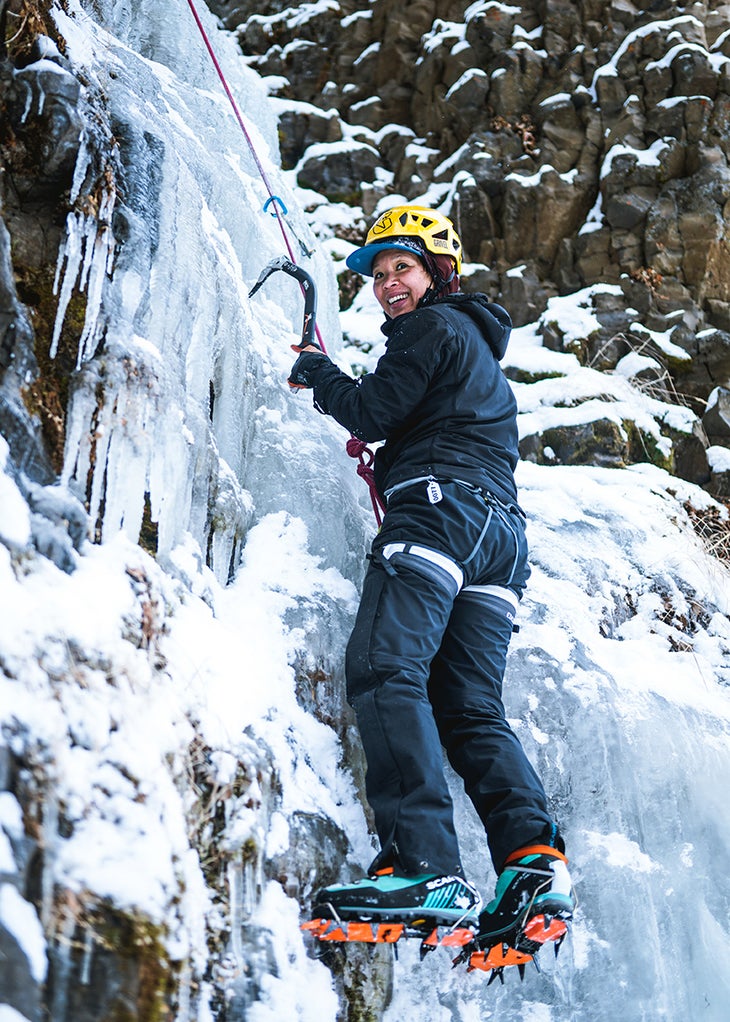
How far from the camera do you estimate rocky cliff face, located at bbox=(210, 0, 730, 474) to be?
792 centimetres

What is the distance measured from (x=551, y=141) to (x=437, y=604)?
7.20 meters

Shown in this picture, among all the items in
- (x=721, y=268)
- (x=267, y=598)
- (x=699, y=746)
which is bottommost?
(x=699, y=746)

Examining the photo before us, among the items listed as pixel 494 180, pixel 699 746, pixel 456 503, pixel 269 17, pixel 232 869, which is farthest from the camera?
pixel 269 17

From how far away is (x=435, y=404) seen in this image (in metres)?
3.16

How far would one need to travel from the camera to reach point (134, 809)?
1.95 meters

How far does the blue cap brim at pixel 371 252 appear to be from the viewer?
3.54m

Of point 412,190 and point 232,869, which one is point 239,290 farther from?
point 412,190

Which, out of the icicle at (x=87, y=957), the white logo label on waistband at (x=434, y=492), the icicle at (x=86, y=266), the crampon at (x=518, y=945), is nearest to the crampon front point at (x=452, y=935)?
the crampon at (x=518, y=945)

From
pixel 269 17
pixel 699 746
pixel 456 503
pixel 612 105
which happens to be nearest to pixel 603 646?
pixel 699 746

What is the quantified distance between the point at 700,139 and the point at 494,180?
1.82 meters

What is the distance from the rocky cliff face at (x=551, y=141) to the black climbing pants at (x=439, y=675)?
4.71m

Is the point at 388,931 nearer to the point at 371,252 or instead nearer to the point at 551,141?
the point at 371,252

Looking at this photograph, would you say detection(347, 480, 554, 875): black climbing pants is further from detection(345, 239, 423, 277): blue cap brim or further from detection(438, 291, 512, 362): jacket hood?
detection(345, 239, 423, 277): blue cap brim

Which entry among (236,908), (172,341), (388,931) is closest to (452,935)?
(388,931)
